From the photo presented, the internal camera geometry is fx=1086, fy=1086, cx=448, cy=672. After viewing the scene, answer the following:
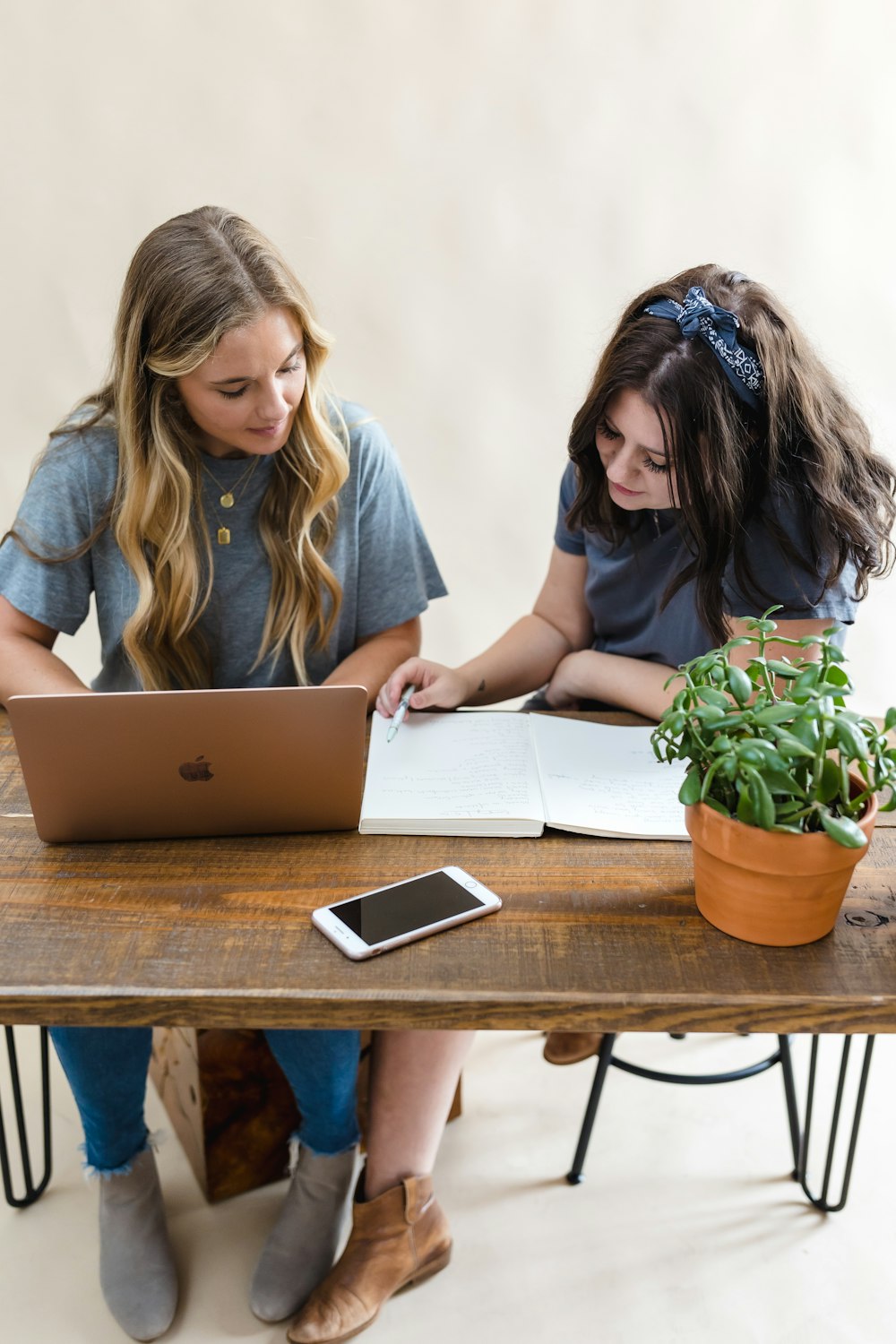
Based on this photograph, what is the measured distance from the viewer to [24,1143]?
5.22ft

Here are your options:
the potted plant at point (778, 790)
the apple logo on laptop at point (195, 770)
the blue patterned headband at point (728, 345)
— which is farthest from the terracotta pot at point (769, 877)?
the blue patterned headband at point (728, 345)

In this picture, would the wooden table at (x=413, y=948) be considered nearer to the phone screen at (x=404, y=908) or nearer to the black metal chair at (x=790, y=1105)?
the phone screen at (x=404, y=908)

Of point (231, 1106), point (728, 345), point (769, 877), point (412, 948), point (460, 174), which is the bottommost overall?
point (231, 1106)

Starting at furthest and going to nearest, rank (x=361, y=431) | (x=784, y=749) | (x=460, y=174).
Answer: (x=460, y=174)
(x=361, y=431)
(x=784, y=749)

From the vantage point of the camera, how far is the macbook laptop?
40.3 inches

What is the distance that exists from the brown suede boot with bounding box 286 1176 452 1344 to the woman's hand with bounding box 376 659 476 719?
626 millimetres

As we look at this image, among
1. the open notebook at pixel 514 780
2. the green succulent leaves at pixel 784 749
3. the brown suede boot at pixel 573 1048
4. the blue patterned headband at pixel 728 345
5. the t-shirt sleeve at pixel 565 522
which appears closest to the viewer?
the green succulent leaves at pixel 784 749

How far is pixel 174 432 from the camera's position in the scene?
1.55 metres

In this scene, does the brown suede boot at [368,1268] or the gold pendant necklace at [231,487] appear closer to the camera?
the brown suede boot at [368,1268]

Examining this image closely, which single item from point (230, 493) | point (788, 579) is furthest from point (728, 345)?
point (230, 493)

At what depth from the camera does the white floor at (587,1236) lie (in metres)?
1.49

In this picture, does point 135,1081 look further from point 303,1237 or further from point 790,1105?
point 790,1105

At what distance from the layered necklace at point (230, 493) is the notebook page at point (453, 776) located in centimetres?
39

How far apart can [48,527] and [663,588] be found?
2.98 feet
